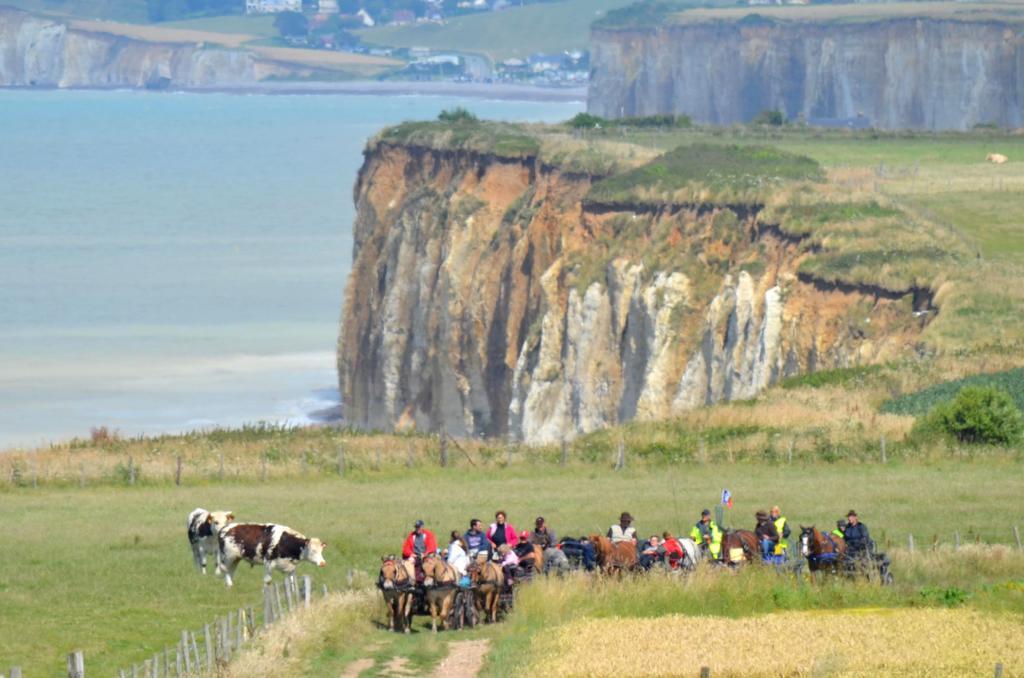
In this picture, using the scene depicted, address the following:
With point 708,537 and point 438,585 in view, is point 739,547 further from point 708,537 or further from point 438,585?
point 438,585

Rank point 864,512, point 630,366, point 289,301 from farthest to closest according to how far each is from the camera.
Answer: point 289,301, point 630,366, point 864,512

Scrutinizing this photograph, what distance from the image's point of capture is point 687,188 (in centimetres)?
8594

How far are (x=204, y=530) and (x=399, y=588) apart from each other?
5.94 m

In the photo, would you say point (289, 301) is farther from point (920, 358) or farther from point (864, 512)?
point (864, 512)

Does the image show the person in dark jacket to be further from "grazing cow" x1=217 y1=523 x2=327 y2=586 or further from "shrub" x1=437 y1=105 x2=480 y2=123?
"shrub" x1=437 y1=105 x2=480 y2=123

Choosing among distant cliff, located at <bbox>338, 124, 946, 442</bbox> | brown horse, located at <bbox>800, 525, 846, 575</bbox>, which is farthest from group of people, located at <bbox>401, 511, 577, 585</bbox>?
distant cliff, located at <bbox>338, 124, 946, 442</bbox>

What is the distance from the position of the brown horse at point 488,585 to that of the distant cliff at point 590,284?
30.5 m

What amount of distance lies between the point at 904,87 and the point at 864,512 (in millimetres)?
153042

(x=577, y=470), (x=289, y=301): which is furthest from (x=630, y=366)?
(x=289, y=301)

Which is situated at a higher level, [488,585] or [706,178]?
[706,178]

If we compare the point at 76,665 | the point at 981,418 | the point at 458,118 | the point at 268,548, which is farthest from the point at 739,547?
the point at 458,118

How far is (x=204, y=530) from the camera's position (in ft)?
132

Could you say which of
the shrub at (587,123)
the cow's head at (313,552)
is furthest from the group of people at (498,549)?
the shrub at (587,123)

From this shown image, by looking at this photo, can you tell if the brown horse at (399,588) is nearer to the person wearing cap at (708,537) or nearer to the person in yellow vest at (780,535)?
the person wearing cap at (708,537)
